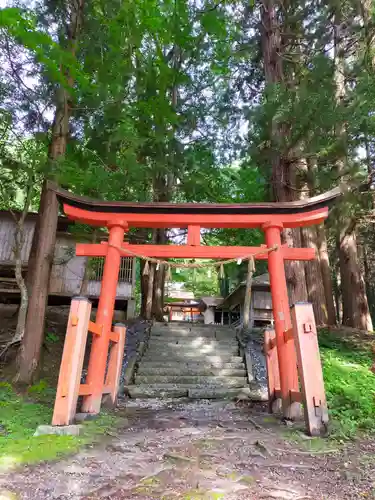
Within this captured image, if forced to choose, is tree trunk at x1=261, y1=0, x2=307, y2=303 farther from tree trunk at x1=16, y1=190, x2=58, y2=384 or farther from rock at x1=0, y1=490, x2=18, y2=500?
rock at x1=0, y1=490, x2=18, y2=500

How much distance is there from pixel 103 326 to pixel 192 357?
4941 mm

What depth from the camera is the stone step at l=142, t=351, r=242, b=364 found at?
33.5 ft

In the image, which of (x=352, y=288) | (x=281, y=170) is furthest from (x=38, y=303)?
(x=352, y=288)

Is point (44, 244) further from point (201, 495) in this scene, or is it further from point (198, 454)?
point (201, 495)

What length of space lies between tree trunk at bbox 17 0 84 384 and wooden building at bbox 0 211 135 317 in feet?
17.9

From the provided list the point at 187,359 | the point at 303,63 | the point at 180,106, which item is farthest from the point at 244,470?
the point at 180,106

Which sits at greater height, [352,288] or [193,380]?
[352,288]

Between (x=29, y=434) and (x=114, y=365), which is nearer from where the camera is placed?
(x=29, y=434)

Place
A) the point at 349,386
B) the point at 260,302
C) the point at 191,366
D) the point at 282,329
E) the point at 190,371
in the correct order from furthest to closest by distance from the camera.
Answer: the point at 260,302, the point at 191,366, the point at 190,371, the point at 282,329, the point at 349,386

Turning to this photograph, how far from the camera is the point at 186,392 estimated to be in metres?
8.29

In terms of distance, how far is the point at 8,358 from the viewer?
902cm

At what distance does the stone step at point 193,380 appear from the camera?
886cm

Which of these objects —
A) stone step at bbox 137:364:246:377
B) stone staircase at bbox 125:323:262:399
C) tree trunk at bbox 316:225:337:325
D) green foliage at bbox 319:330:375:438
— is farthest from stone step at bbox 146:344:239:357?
A: tree trunk at bbox 316:225:337:325

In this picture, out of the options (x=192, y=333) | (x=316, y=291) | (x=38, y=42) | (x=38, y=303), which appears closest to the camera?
(x=38, y=42)
